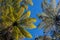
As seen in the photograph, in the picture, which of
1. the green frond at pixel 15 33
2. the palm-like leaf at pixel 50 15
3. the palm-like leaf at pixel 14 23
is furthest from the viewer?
the palm-like leaf at pixel 50 15

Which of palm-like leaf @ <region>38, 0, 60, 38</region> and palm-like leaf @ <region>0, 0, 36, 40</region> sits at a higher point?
palm-like leaf @ <region>38, 0, 60, 38</region>

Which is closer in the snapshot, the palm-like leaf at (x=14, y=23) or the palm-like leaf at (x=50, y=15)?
the palm-like leaf at (x=14, y=23)

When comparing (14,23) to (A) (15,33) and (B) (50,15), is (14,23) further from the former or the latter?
(B) (50,15)

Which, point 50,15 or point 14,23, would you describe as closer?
point 14,23

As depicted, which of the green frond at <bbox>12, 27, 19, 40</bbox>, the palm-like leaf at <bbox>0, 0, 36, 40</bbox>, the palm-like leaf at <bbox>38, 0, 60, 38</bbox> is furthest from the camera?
the palm-like leaf at <bbox>38, 0, 60, 38</bbox>

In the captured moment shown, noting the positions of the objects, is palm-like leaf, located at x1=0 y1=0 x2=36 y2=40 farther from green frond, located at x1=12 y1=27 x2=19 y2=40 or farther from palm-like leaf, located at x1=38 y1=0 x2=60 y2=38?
palm-like leaf, located at x1=38 y1=0 x2=60 y2=38

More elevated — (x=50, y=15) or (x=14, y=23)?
(x=50, y=15)

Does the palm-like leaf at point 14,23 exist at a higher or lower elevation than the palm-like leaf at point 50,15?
lower

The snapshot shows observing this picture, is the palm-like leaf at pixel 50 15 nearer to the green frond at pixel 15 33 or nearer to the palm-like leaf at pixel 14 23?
the palm-like leaf at pixel 14 23

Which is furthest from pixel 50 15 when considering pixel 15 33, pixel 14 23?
pixel 15 33

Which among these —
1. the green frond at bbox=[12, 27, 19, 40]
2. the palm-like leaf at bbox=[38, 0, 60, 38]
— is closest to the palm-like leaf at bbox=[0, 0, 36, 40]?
the green frond at bbox=[12, 27, 19, 40]

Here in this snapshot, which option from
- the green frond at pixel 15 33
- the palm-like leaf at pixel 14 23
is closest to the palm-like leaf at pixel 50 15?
the palm-like leaf at pixel 14 23

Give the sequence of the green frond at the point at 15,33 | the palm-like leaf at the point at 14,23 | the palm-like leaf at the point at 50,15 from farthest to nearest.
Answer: the palm-like leaf at the point at 50,15 → the green frond at the point at 15,33 → the palm-like leaf at the point at 14,23

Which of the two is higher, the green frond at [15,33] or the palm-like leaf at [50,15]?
the palm-like leaf at [50,15]
